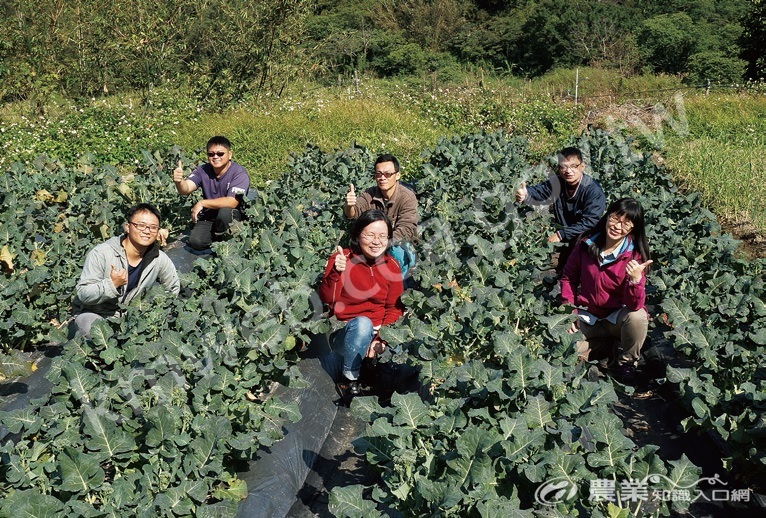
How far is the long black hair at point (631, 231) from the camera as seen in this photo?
14.3ft

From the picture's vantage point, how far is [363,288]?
14.2 ft

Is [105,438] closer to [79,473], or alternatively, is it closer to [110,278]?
[79,473]

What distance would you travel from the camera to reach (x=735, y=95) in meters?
13.7

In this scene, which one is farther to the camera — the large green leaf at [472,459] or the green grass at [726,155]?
the green grass at [726,155]

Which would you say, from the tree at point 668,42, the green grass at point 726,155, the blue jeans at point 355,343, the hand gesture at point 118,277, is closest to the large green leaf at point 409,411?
the blue jeans at point 355,343

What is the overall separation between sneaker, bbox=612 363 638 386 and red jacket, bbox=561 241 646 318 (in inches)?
13.5

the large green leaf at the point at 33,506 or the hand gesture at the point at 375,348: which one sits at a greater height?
the large green leaf at the point at 33,506

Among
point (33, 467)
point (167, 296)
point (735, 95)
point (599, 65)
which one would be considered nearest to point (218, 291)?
point (167, 296)

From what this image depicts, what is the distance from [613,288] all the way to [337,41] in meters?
22.3

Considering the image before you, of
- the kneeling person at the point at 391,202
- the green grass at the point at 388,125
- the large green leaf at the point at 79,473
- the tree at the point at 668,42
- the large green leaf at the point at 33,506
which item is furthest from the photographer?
the tree at the point at 668,42

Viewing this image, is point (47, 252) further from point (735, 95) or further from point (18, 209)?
point (735, 95)

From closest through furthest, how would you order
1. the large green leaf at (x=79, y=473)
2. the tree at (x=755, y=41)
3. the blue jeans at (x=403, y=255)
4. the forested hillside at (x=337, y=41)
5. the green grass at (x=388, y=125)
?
the large green leaf at (x=79, y=473) → the blue jeans at (x=403, y=255) → the green grass at (x=388, y=125) → the forested hillside at (x=337, y=41) → the tree at (x=755, y=41)

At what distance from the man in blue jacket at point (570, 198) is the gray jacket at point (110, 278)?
268 cm

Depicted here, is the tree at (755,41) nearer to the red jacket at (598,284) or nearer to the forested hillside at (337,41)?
the forested hillside at (337,41)
